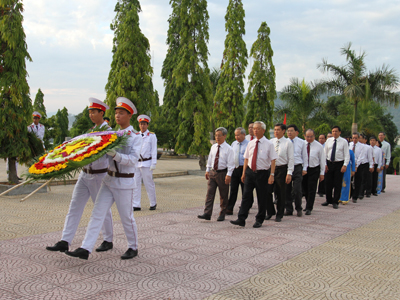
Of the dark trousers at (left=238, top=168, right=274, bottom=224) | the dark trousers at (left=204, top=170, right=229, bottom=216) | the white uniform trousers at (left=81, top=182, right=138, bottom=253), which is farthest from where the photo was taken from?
the dark trousers at (left=204, top=170, right=229, bottom=216)

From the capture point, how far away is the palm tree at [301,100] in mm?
25500

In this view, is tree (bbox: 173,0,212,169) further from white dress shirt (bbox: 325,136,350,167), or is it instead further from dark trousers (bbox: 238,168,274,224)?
dark trousers (bbox: 238,168,274,224)

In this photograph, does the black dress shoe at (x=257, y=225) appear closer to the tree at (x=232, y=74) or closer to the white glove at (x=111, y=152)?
the white glove at (x=111, y=152)

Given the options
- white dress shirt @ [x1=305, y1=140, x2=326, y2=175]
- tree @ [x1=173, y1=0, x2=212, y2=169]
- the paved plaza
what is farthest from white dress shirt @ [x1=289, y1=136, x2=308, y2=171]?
tree @ [x1=173, y1=0, x2=212, y2=169]

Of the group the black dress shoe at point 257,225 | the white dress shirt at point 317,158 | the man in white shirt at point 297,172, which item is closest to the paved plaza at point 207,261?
the black dress shoe at point 257,225

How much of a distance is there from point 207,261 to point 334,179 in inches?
264

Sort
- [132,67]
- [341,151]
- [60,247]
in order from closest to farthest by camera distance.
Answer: [60,247] → [341,151] → [132,67]

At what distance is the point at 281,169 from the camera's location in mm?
8359

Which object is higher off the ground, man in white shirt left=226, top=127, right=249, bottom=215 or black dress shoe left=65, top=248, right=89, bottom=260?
man in white shirt left=226, top=127, right=249, bottom=215

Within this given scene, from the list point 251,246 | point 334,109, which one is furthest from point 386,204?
point 334,109

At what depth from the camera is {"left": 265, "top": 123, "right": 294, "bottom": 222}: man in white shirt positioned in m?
8.19

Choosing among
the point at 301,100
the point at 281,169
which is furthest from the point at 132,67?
the point at 301,100

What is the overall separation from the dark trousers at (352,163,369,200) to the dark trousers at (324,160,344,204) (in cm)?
171

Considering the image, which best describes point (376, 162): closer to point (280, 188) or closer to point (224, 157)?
point (280, 188)
